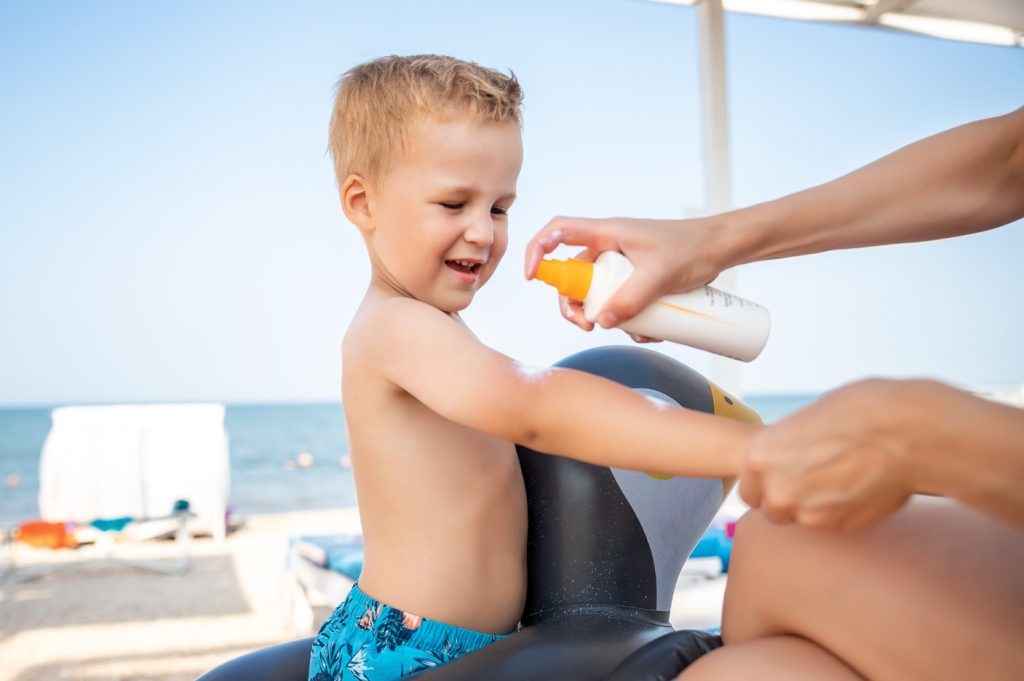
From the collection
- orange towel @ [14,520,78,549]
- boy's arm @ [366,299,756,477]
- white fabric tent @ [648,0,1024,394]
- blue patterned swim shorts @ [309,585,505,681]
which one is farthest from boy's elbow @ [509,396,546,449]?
orange towel @ [14,520,78,549]

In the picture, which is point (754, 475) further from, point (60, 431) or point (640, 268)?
point (60, 431)

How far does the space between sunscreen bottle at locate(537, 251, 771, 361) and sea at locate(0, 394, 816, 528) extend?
1038 centimetres

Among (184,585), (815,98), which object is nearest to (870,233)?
(184,585)

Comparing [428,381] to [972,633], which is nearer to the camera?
[972,633]

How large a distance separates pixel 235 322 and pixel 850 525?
65.2 ft

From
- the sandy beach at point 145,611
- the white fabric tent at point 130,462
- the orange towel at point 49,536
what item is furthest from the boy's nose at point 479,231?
the orange towel at point 49,536

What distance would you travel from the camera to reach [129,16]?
1738 cm

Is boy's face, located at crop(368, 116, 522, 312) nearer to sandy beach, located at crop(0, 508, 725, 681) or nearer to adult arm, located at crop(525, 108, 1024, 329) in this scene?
adult arm, located at crop(525, 108, 1024, 329)

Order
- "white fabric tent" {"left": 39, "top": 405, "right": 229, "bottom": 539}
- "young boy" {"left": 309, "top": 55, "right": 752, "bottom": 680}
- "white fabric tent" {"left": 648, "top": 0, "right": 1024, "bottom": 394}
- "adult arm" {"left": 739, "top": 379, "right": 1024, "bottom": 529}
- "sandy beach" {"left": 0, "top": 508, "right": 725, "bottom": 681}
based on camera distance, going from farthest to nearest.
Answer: "white fabric tent" {"left": 648, "top": 0, "right": 1024, "bottom": 394}
"white fabric tent" {"left": 39, "top": 405, "right": 229, "bottom": 539}
"sandy beach" {"left": 0, "top": 508, "right": 725, "bottom": 681}
"young boy" {"left": 309, "top": 55, "right": 752, "bottom": 680}
"adult arm" {"left": 739, "top": 379, "right": 1024, "bottom": 529}

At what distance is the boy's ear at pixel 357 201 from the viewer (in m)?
1.07

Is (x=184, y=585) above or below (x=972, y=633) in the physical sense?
below

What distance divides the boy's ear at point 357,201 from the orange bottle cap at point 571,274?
1.07ft

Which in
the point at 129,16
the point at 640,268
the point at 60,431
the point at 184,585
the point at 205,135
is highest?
the point at 129,16

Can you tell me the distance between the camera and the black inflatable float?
99 cm
